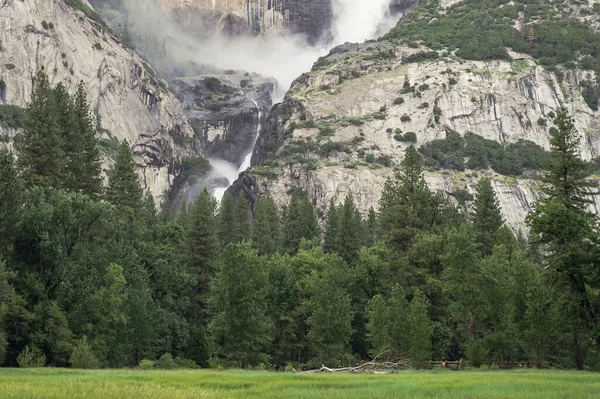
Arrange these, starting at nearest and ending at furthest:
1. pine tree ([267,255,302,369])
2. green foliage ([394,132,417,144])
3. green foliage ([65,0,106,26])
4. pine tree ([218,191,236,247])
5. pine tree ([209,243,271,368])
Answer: pine tree ([209,243,271,368])
pine tree ([267,255,302,369])
pine tree ([218,191,236,247])
green foliage ([394,132,417,144])
green foliage ([65,0,106,26])

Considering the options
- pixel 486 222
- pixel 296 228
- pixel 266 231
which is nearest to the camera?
pixel 486 222

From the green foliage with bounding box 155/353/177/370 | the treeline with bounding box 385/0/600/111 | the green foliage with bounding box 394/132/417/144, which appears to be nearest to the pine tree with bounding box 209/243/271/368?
the green foliage with bounding box 155/353/177/370

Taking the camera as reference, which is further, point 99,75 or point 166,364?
point 99,75

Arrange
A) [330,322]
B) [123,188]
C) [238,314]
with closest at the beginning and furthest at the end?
1. [238,314]
2. [330,322]
3. [123,188]

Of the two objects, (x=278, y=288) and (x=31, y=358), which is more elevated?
(x=278, y=288)

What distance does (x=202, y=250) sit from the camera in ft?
229

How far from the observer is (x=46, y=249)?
145 ft

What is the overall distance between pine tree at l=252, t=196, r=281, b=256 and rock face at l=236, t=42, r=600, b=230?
25803mm

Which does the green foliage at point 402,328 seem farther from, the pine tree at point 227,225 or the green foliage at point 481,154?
the green foliage at point 481,154

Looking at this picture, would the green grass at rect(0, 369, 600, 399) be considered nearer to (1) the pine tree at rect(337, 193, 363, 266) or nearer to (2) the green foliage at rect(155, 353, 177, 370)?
(2) the green foliage at rect(155, 353, 177, 370)

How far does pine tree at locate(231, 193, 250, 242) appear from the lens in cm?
8640

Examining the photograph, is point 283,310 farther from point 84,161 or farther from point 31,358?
point 31,358

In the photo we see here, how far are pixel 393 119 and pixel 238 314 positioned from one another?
337 feet

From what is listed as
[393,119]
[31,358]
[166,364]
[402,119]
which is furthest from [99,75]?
[31,358]
